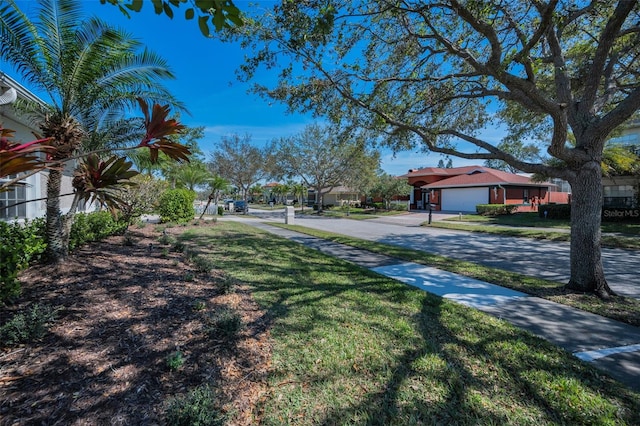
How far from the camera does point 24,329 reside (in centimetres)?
287

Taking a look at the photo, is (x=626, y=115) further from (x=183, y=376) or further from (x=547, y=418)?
(x=183, y=376)

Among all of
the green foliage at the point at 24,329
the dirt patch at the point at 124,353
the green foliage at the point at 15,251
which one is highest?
the green foliage at the point at 15,251

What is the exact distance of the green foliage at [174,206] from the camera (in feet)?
48.2

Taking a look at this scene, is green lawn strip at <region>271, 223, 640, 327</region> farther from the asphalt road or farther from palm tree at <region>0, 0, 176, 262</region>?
palm tree at <region>0, 0, 176, 262</region>

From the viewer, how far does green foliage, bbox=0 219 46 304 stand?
11.4ft

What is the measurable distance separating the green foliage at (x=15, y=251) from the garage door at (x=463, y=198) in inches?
1321

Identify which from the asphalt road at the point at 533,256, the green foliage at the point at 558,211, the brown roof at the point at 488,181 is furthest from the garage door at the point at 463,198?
the asphalt road at the point at 533,256

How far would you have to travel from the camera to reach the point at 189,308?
13.1ft

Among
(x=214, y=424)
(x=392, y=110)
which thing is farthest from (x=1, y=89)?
(x=392, y=110)

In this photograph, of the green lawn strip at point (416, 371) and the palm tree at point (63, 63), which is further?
the palm tree at point (63, 63)

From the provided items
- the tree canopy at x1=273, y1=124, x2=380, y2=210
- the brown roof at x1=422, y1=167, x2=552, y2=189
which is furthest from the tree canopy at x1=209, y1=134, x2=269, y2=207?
the brown roof at x1=422, y1=167, x2=552, y2=189

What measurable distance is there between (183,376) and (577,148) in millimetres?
7263

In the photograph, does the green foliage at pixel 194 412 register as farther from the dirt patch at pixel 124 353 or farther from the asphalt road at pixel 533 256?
the asphalt road at pixel 533 256

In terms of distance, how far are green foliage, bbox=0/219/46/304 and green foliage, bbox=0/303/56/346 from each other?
30.1 inches
